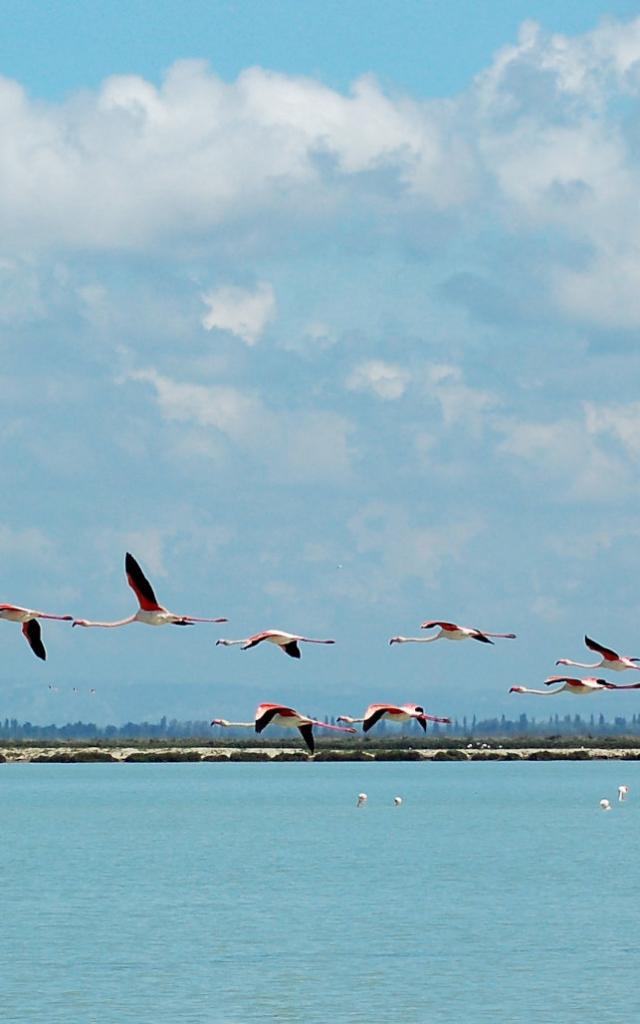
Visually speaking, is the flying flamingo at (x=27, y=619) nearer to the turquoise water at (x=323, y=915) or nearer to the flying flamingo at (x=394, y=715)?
the flying flamingo at (x=394, y=715)

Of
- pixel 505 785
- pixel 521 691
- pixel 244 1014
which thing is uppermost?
pixel 505 785

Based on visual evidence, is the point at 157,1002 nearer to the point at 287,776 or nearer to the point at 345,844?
the point at 345,844

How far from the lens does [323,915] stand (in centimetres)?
6019

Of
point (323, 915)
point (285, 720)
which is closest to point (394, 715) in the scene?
point (285, 720)

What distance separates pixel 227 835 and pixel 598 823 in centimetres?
1970

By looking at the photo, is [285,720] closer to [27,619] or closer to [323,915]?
[27,619]

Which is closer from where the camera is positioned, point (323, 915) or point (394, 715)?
point (394, 715)

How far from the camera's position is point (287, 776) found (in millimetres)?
187875

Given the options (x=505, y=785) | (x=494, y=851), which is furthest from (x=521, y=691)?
(x=505, y=785)

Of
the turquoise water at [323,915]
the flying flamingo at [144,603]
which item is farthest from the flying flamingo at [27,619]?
the turquoise water at [323,915]

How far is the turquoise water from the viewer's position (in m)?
43.6

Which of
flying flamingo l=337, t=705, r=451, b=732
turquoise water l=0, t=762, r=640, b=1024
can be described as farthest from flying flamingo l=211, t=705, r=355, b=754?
turquoise water l=0, t=762, r=640, b=1024

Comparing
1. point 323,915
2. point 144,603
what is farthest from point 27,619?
point 323,915

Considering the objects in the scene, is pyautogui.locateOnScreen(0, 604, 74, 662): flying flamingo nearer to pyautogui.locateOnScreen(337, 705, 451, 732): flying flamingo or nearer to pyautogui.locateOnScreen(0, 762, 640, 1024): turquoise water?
pyautogui.locateOnScreen(337, 705, 451, 732): flying flamingo
